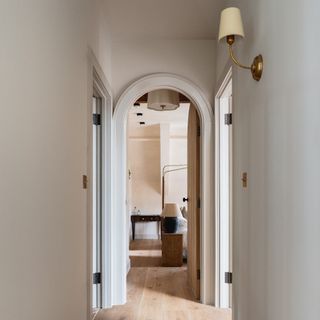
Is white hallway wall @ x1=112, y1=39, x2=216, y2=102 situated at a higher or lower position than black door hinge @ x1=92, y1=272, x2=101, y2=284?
higher

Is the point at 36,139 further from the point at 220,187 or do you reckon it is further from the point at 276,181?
the point at 220,187

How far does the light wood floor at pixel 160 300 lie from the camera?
3.46m

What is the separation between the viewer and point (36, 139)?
5.10ft

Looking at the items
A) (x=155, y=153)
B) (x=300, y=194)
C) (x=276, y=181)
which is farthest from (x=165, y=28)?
(x=155, y=153)

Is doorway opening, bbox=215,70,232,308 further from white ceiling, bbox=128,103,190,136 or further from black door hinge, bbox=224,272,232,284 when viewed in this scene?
white ceiling, bbox=128,103,190,136

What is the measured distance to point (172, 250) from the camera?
18.0 ft

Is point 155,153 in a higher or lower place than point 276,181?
higher

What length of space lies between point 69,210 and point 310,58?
1.44m

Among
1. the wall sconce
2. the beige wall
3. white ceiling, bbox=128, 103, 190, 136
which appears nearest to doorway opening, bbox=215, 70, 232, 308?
the wall sconce

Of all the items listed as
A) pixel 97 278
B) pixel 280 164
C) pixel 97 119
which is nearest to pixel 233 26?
pixel 280 164

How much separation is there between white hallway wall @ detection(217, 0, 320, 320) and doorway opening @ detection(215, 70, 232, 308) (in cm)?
131

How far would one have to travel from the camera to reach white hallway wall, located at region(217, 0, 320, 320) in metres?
1.21

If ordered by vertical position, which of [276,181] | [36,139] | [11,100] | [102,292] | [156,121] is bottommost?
[102,292]

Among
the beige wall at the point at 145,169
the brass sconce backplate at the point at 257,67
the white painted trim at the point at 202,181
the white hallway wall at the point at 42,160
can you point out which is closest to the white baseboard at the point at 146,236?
the beige wall at the point at 145,169
